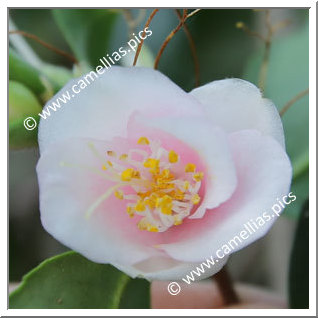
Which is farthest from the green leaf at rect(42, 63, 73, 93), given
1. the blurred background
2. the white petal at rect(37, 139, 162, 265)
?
the white petal at rect(37, 139, 162, 265)

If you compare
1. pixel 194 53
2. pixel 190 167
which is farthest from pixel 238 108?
pixel 194 53

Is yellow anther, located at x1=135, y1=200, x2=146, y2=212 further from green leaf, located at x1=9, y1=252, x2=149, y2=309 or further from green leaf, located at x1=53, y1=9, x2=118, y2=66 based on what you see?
green leaf, located at x1=53, y1=9, x2=118, y2=66

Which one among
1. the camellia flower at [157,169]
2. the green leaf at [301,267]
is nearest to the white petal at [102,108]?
the camellia flower at [157,169]

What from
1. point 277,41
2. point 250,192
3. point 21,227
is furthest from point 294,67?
point 21,227

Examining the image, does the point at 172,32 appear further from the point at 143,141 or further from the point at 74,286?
the point at 74,286

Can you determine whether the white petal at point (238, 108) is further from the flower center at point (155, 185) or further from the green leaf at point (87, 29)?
the green leaf at point (87, 29)
